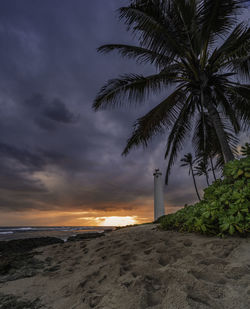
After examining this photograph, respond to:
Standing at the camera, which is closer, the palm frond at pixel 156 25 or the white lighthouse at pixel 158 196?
the palm frond at pixel 156 25

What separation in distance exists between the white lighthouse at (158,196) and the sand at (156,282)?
36.5 ft

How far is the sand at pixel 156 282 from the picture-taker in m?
1.35

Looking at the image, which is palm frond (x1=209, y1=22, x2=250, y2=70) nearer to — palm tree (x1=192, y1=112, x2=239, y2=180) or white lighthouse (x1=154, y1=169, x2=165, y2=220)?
palm tree (x1=192, y1=112, x2=239, y2=180)

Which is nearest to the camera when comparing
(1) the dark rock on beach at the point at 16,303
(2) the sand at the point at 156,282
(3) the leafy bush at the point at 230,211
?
(2) the sand at the point at 156,282

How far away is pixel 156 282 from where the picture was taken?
163 cm

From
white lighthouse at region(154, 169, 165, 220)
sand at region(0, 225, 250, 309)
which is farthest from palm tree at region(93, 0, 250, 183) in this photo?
white lighthouse at region(154, 169, 165, 220)

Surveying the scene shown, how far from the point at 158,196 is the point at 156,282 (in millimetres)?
12281

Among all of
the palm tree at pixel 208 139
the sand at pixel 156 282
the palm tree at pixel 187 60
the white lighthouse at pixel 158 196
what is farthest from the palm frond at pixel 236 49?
the white lighthouse at pixel 158 196

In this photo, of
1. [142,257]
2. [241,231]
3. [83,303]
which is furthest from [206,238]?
[83,303]

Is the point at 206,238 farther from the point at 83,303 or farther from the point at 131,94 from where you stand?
the point at 131,94

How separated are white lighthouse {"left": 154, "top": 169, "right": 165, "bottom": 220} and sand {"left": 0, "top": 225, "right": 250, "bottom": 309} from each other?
11.1m

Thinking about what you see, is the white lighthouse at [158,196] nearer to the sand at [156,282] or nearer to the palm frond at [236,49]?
the palm frond at [236,49]

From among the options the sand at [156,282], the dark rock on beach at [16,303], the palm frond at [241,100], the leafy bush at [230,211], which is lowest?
the dark rock on beach at [16,303]

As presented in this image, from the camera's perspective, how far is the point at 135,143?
268 inches
